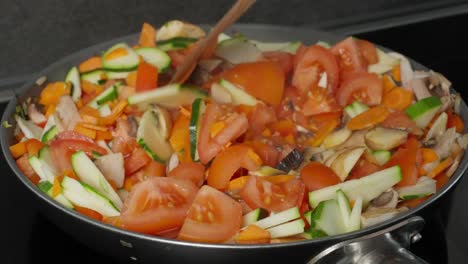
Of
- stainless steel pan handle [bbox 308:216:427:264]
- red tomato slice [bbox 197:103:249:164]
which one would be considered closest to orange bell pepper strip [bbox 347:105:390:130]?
red tomato slice [bbox 197:103:249:164]

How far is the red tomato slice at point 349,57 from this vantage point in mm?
1670

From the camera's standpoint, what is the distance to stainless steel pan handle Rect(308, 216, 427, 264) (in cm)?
114

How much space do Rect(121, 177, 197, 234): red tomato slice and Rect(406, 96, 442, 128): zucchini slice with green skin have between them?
506 mm

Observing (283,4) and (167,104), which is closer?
(167,104)

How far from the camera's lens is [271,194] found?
1.30 meters

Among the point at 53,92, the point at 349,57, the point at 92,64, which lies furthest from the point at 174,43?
the point at 349,57

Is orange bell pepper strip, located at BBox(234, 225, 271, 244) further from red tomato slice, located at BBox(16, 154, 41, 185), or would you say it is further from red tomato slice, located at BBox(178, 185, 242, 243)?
red tomato slice, located at BBox(16, 154, 41, 185)

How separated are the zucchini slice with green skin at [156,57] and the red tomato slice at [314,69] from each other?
0.93 ft

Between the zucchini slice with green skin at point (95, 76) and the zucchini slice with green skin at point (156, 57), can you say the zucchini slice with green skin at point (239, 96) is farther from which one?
the zucchini slice with green skin at point (95, 76)

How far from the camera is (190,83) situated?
161 cm

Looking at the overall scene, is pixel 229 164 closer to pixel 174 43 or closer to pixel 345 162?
pixel 345 162

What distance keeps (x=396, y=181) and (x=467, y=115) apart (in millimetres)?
302

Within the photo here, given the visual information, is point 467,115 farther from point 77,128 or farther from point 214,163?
point 77,128

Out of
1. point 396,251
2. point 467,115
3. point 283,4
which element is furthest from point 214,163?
point 283,4
